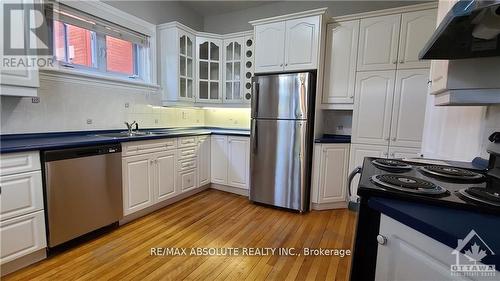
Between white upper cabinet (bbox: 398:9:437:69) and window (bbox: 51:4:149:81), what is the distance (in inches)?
121

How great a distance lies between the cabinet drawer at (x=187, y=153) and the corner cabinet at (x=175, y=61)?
70 cm

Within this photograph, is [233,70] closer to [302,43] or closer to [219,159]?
[302,43]

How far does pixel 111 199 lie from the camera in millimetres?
2234

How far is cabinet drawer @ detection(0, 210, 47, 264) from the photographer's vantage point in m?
1.60

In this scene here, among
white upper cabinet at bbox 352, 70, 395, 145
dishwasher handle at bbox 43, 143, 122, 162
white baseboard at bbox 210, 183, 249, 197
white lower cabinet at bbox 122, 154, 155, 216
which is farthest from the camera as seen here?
white baseboard at bbox 210, 183, 249, 197

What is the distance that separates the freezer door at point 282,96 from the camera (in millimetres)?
2744

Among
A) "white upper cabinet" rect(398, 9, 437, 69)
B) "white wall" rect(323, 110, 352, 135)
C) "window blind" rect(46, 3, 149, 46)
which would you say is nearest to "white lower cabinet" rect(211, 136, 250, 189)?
"white wall" rect(323, 110, 352, 135)

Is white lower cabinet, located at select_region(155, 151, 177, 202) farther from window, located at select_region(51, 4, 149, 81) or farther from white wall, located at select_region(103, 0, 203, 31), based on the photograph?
white wall, located at select_region(103, 0, 203, 31)

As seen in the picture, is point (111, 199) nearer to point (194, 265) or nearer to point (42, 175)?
point (42, 175)

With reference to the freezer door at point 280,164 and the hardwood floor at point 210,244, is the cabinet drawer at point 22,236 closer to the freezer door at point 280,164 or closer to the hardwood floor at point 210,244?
the hardwood floor at point 210,244

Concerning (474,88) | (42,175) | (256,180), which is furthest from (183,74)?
(474,88)

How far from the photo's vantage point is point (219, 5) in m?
3.66

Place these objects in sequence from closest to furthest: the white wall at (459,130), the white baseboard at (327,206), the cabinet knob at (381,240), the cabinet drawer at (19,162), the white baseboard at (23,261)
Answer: the cabinet knob at (381,240), the white wall at (459,130), the cabinet drawer at (19,162), the white baseboard at (23,261), the white baseboard at (327,206)

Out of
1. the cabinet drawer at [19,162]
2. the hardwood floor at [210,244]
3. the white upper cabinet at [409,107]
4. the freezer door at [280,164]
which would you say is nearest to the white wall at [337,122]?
the white upper cabinet at [409,107]
